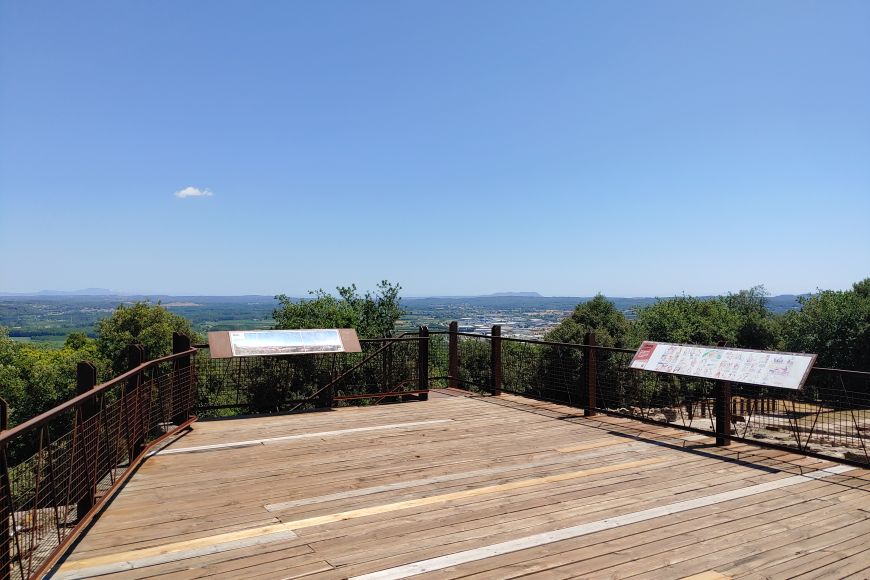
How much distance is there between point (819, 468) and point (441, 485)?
4.12m

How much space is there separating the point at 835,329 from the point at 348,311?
115 ft

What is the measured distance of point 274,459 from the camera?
636 centimetres

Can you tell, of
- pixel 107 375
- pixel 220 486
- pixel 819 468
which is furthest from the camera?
pixel 107 375

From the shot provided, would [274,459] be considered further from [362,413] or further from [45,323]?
[45,323]

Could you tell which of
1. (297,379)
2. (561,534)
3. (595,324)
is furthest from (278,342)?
(595,324)

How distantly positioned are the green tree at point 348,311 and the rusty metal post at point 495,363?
71.4 ft

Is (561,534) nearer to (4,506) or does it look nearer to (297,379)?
(4,506)

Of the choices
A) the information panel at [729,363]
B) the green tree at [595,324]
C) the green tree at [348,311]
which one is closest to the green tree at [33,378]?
the green tree at [348,311]

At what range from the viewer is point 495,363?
10.8m

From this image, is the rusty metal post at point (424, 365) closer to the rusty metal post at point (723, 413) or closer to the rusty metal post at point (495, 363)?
the rusty metal post at point (495, 363)

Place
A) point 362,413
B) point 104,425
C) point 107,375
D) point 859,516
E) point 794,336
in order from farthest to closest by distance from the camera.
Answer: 1. point 794,336
2. point 107,375
3. point 362,413
4. point 104,425
5. point 859,516

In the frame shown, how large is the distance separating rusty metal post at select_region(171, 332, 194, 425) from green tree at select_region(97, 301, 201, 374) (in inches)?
1352

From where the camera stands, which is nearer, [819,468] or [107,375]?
[819,468]

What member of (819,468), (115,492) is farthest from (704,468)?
(115,492)
